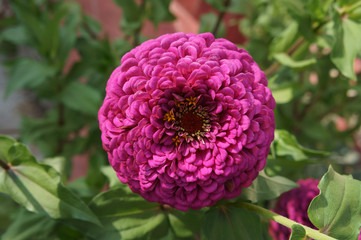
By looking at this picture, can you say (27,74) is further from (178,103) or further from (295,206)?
(295,206)

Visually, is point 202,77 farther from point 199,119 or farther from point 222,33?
point 222,33

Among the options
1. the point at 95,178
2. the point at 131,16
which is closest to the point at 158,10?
the point at 131,16

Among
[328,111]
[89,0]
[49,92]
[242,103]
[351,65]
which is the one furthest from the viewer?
[89,0]

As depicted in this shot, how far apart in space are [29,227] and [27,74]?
0.30 m

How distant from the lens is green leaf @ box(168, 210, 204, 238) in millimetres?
489

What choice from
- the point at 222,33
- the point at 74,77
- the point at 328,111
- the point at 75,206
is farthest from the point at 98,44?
the point at 328,111

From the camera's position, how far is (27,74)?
0.67m

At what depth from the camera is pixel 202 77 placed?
34 cm

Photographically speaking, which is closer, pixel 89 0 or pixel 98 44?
pixel 98 44

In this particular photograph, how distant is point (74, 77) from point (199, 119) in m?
0.47

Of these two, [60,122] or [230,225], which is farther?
[60,122]

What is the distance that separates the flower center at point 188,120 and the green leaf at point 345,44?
260 mm

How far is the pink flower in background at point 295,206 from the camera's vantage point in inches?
19.4

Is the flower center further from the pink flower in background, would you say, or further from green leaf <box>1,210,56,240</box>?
green leaf <box>1,210,56,240</box>
